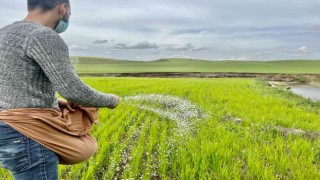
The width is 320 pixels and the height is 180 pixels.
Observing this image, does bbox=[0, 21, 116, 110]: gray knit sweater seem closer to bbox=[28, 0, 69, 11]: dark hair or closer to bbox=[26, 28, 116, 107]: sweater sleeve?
bbox=[26, 28, 116, 107]: sweater sleeve

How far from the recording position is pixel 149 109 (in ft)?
40.9

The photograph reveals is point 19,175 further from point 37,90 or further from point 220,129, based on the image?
point 220,129

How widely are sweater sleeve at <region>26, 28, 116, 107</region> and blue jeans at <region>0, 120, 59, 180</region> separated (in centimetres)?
40

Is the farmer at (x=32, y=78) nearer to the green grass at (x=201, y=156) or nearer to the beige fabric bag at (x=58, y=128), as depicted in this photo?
the beige fabric bag at (x=58, y=128)

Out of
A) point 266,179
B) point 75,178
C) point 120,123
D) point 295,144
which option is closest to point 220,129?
point 295,144

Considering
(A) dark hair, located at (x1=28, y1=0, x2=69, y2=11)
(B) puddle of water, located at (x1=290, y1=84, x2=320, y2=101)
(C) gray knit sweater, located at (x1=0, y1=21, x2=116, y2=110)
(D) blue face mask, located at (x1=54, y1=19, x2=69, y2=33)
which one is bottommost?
(B) puddle of water, located at (x1=290, y1=84, x2=320, y2=101)

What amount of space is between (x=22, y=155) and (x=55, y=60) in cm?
66

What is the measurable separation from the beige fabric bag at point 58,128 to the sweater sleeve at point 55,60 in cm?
22

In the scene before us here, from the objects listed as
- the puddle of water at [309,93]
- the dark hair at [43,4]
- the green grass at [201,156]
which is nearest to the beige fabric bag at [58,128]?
the dark hair at [43,4]

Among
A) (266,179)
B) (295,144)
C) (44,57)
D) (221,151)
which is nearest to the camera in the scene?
(44,57)

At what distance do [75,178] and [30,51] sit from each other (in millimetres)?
3152

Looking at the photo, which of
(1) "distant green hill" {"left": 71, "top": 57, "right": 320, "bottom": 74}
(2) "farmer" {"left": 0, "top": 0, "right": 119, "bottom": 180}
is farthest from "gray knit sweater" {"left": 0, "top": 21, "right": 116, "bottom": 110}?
(1) "distant green hill" {"left": 71, "top": 57, "right": 320, "bottom": 74}

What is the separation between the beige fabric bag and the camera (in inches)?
88.2

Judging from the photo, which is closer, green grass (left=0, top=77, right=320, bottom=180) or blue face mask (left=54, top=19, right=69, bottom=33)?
blue face mask (left=54, top=19, right=69, bottom=33)
